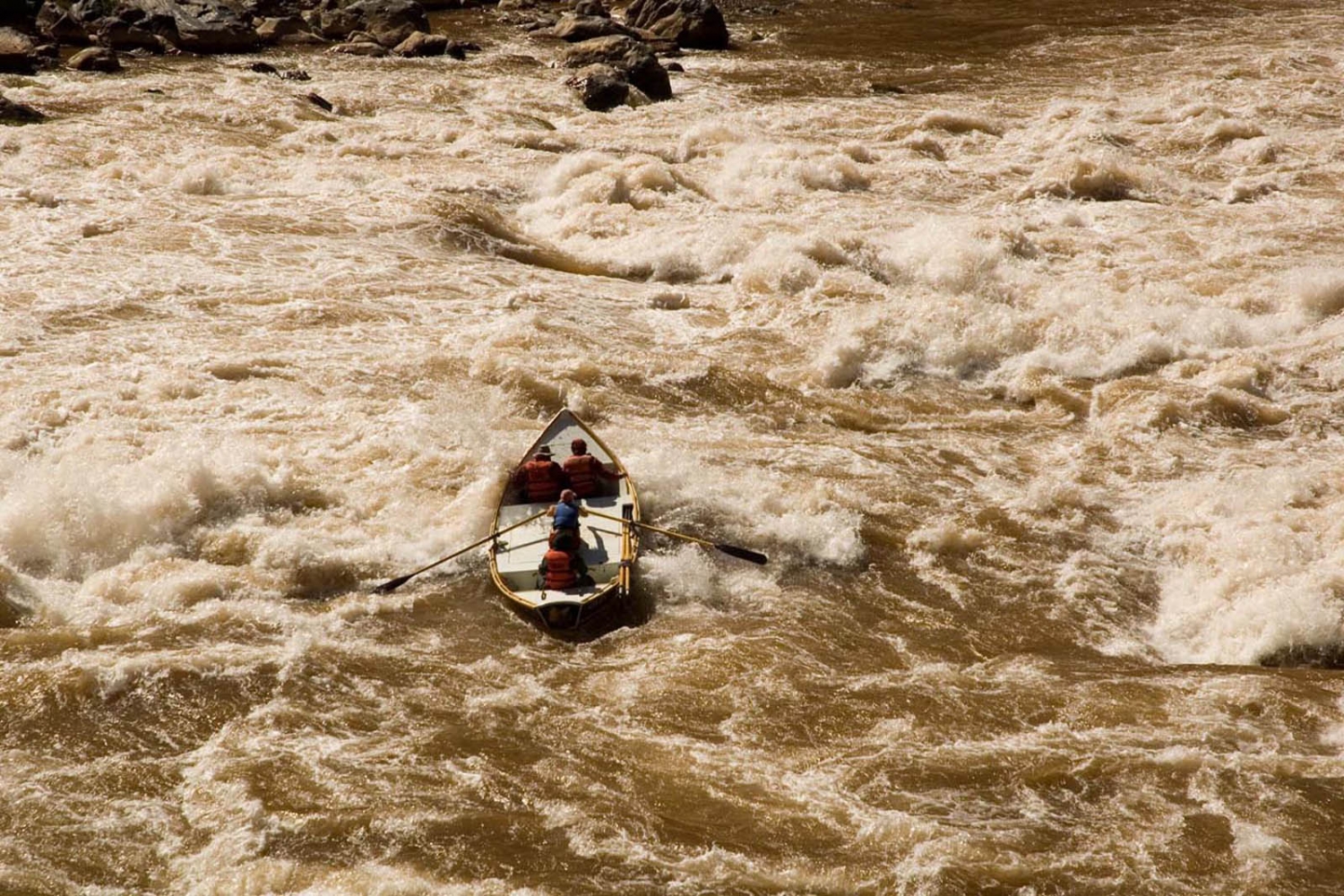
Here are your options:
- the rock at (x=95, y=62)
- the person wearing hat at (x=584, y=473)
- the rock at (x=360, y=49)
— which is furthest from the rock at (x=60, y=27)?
the person wearing hat at (x=584, y=473)

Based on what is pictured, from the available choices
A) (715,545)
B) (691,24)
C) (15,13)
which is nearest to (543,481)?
(715,545)

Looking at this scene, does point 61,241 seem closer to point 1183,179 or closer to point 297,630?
point 297,630

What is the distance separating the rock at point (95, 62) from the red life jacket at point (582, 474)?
16055 mm

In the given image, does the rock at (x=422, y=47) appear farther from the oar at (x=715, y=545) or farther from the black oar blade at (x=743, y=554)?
the black oar blade at (x=743, y=554)

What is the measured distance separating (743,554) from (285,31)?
19981mm

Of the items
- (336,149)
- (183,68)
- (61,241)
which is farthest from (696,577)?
(183,68)

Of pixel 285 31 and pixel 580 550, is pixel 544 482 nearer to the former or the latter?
pixel 580 550

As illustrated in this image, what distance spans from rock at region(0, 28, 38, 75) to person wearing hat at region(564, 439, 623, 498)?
16384 millimetres

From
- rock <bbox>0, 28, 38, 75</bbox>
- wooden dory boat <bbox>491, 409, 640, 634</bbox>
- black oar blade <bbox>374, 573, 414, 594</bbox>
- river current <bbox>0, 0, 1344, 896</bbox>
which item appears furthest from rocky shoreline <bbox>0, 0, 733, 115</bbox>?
black oar blade <bbox>374, 573, 414, 594</bbox>

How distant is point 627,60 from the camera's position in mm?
22281

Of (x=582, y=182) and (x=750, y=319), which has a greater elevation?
(x=582, y=182)

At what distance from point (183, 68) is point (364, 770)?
18599 mm

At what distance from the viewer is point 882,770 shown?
7.47m

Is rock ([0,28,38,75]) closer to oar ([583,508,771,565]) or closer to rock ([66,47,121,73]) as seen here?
rock ([66,47,121,73])
